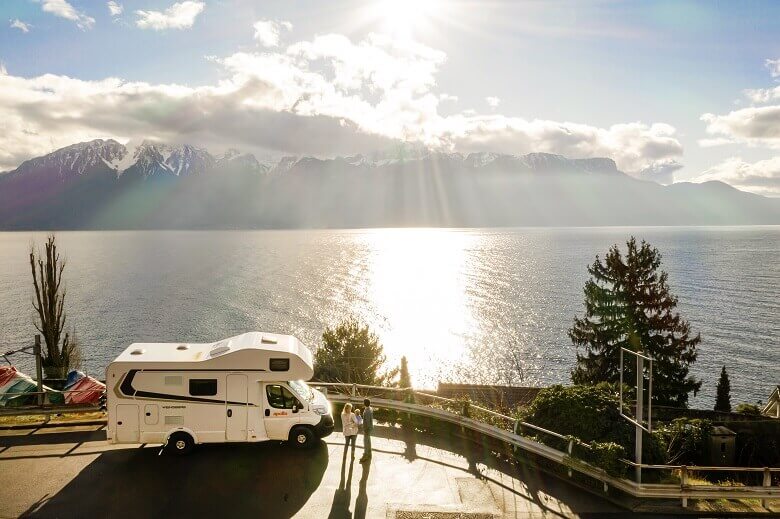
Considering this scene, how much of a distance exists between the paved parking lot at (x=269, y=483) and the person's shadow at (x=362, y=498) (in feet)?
0.08

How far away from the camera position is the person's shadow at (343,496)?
12.5m

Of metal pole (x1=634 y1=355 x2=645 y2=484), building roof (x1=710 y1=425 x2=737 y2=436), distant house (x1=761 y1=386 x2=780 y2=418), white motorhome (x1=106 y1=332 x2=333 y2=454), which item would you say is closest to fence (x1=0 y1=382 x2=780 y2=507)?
metal pole (x1=634 y1=355 x2=645 y2=484)

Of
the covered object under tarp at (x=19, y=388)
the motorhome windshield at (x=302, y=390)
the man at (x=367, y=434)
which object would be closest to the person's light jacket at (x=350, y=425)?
the man at (x=367, y=434)

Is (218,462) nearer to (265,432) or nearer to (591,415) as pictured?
(265,432)

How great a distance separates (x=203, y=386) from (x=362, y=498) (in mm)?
5728

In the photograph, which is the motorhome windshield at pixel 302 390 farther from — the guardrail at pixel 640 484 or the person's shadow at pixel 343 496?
the guardrail at pixel 640 484

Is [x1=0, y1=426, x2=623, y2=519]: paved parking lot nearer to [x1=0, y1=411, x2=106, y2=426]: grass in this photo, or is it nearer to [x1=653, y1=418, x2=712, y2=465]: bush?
[x1=0, y1=411, x2=106, y2=426]: grass

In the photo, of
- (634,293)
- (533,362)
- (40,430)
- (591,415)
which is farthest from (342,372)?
(533,362)

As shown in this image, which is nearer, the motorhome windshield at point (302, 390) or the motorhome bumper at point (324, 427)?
the motorhome bumper at point (324, 427)

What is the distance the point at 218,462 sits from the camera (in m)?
15.2

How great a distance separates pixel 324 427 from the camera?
1616 centimetres

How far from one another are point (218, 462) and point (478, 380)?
56.8m

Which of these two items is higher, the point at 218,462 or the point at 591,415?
the point at 591,415

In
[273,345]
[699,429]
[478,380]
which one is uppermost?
[273,345]
